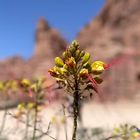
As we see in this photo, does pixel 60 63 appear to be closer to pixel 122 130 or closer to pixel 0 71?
pixel 122 130

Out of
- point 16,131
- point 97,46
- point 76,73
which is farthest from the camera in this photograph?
point 97,46

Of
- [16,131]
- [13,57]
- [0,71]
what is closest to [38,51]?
[13,57]

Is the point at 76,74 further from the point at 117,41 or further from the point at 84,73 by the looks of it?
the point at 117,41

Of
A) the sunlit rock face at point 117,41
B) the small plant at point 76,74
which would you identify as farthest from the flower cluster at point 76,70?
the sunlit rock face at point 117,41

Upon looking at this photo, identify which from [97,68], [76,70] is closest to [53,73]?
[76,70]

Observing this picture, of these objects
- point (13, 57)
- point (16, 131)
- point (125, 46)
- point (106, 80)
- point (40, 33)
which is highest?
point (40, 33)

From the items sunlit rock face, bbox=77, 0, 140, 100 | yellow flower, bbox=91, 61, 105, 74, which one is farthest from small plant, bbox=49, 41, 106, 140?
sunlit rock face, bbox=77, 0, 140, 100
